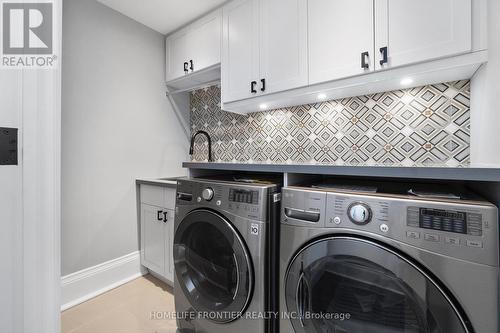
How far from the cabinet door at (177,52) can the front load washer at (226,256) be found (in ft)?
4.75

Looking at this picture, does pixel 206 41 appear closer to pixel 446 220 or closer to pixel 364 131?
pixel 364 131

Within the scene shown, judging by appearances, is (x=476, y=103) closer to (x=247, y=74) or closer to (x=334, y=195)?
(x=334, y=195)

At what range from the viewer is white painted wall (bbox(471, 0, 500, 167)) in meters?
0.91

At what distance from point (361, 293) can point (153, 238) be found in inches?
68.1

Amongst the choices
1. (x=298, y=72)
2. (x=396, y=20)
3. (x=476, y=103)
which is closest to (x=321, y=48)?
(x=298, y=72)

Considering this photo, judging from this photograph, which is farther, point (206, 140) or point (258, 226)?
point (206, 140)

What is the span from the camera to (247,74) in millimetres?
1785

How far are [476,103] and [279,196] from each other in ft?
3.68

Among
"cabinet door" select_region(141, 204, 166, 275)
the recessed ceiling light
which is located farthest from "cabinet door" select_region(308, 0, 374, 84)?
"cabinet door" select_region(141, 204, 166, 275)

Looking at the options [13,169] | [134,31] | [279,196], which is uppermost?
[134,31]

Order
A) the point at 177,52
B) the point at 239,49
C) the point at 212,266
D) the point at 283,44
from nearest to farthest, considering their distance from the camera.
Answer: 1. the point at 212,266
2. the point at 283,44
3. the point at 239,49
4. the point at 177,52

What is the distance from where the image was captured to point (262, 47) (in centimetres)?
170

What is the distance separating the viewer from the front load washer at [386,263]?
643mm

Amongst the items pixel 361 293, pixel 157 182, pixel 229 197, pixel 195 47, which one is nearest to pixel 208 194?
pixel 229 197
